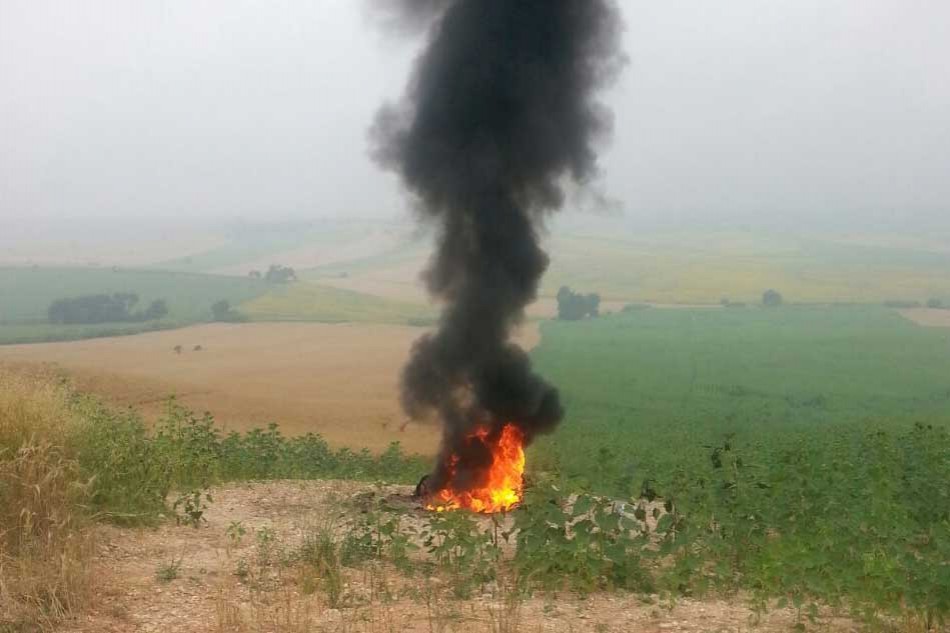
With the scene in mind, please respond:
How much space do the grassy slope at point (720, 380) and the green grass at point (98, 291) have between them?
3412 centimetres

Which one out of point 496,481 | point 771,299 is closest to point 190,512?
point 496,481

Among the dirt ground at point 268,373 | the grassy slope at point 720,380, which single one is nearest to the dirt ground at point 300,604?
the grassy slope at point 720,380

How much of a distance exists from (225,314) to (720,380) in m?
46.5

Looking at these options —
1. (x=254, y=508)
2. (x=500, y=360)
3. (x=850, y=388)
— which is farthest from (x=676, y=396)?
(x=254, y=508)

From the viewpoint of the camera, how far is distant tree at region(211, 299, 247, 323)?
70.0 m

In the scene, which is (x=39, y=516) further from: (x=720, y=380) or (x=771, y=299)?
(x=771, y=299)

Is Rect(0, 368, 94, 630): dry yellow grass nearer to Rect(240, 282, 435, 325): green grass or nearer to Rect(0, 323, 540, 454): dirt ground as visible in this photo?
Rect(0, 323, 540, 454): dirt ground

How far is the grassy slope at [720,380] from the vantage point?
22312 millimetres

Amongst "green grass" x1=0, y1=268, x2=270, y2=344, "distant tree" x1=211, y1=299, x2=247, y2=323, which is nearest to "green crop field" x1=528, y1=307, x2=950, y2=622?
"distant tree" x1=211, y1=299, x2=247, y2=323

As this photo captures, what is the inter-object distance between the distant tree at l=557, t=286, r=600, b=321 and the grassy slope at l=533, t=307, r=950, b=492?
139 inches

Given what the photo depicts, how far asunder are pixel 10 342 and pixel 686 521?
183 ft

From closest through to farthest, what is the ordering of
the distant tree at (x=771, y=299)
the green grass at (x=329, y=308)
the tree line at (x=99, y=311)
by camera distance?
the green grass at (x=329, y=308), the tree line at (x=99, y=311), the distant tree at (x=771, y=299)

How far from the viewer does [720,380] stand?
41.6 metres

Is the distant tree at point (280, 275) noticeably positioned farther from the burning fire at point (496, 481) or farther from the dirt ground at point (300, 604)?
the dirt ground at point (300, 604)
